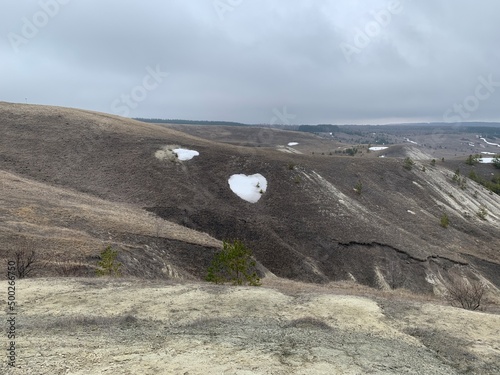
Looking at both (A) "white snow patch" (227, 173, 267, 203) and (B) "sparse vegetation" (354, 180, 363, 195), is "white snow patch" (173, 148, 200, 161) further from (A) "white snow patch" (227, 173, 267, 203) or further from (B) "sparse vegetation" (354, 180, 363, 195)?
(B) "sparse vegetation" (354, 180, 363, 195)

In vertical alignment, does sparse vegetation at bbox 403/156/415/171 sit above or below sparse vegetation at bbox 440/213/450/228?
above

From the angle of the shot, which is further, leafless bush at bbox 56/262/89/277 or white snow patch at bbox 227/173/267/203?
white snow patch at bbox 227/173/267/203

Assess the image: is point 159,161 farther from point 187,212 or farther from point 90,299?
point 90,299

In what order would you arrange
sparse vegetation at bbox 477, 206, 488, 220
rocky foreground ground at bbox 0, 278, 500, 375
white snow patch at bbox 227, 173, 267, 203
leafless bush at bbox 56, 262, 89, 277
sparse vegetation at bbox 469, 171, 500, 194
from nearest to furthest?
rocky foreground ground at bbox 0, 278, 500, 375
leafless bush at bbox 56, 262, 89, 277
white snow patch at bbox 227, 173, 267, 203
sparse vegetation at bbox 477, 206, 488, 220
sparse vegetation at bbox 469, 171, 500, 194

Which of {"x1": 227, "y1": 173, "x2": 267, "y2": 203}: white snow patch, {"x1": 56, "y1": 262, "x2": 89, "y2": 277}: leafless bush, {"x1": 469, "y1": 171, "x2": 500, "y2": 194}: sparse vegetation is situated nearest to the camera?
{"x1": 56, "y1": 262, "x2": 89, "y2": 277}: leafless bush

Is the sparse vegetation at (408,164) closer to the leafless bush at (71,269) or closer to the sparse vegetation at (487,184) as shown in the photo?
the sparse vegetation at (487,184)

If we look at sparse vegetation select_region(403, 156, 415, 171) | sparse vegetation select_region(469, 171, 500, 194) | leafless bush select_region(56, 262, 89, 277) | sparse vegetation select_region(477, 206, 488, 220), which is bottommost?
leafless bush select_region(56, 262, 89, 277)

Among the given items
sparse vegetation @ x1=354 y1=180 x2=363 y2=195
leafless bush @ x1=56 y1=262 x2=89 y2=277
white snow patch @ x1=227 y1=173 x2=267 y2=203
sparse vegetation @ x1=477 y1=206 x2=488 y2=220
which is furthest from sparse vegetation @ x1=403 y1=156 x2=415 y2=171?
leafless bush @ x1=56 y1=262 x2=89 y2=277
